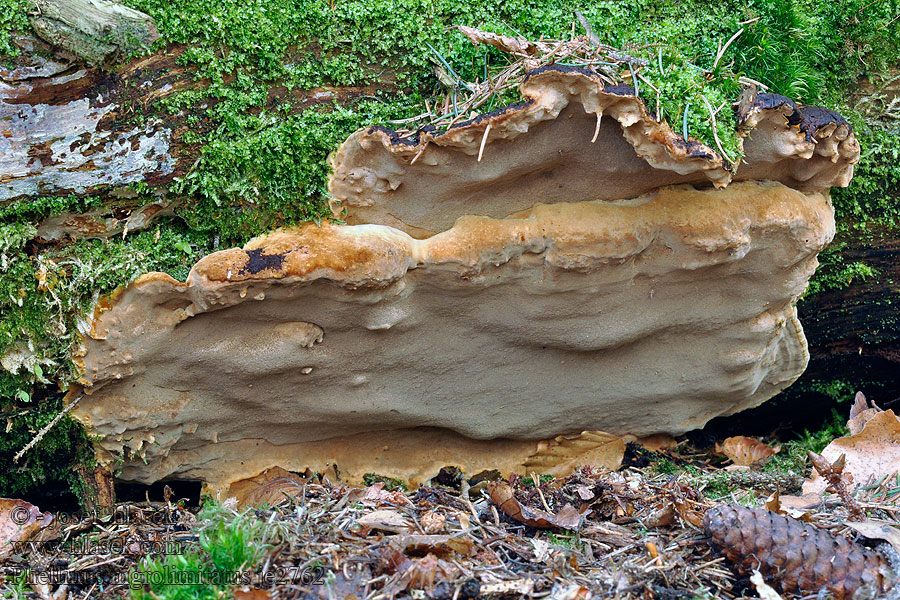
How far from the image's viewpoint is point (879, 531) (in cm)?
246

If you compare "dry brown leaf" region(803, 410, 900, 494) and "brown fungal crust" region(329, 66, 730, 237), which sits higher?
"brown fungal crust" region(329, 66, 730, 237)

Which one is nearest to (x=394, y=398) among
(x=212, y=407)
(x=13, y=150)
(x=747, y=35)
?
(x=212, y=407)

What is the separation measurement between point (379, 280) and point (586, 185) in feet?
3.16

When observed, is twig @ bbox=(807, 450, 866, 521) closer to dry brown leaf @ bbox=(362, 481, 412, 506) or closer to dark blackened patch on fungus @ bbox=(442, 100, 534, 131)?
dry brown leaf @ bbox=(362, 481, 412, 506)

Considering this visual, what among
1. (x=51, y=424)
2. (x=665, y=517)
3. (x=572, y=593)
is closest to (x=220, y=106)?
(x=51, y=424)

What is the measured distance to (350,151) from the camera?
2.80 meters

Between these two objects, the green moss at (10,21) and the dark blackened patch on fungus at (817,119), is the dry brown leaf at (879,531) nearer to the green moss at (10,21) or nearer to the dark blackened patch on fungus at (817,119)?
the dark blackened patch on fungus at (817,119)

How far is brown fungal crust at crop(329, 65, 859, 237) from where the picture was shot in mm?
2531

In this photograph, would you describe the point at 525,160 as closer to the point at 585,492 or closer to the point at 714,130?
the point at 714,130

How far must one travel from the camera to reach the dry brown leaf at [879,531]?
2.40m

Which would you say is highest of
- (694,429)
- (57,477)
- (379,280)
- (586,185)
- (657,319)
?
(586,185)

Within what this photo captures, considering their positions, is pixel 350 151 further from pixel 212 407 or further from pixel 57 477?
pixel 57 477

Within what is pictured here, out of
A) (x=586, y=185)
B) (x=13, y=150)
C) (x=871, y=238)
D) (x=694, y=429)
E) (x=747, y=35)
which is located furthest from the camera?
(x=694, y=429)

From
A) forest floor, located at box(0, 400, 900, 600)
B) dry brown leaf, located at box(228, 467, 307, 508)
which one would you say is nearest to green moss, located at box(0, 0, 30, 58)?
forest floor, located at box(0, 400, 900, 600)
